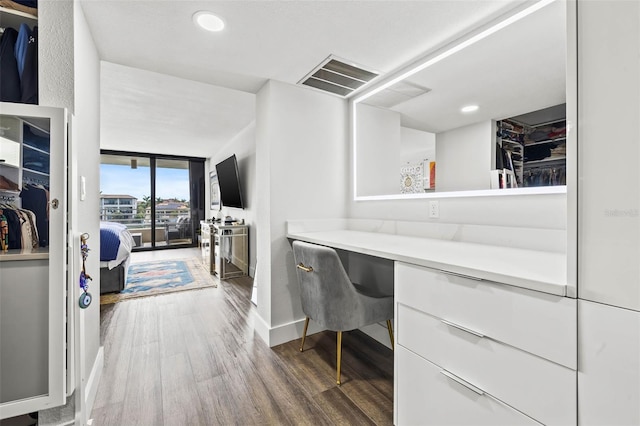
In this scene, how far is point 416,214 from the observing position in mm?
1959

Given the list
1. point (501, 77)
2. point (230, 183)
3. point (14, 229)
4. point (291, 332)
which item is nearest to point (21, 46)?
point (14, 229)

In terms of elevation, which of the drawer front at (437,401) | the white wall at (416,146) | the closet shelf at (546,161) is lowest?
the drawer front at (437,401)

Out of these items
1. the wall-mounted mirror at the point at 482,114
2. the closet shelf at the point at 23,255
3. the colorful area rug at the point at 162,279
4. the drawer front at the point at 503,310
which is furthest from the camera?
Result: the colorful area rug at the point at 162,279

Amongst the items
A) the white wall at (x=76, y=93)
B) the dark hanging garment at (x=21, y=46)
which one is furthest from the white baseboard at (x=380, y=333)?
the dark hanging garment at (x=21, y=46)

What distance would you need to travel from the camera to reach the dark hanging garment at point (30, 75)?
4.09ft

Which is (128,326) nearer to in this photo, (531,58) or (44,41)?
(44,41)

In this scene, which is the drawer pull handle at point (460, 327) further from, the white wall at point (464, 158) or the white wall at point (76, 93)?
the white wall at point (76, 93)

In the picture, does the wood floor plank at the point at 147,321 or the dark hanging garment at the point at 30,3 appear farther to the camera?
the wood floor plank at the point at 147,321

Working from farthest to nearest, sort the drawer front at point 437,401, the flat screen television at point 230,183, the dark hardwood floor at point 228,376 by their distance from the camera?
the flat screen television at point 230,183 < the dark hardwood floor at point 228,376 < the drawer front at point 437,401

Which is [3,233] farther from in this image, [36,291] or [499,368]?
[499,368]

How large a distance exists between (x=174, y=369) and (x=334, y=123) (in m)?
2.21

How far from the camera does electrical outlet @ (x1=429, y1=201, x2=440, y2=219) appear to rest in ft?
5.92

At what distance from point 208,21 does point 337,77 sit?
968 mm

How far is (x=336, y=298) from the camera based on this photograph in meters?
1.61
